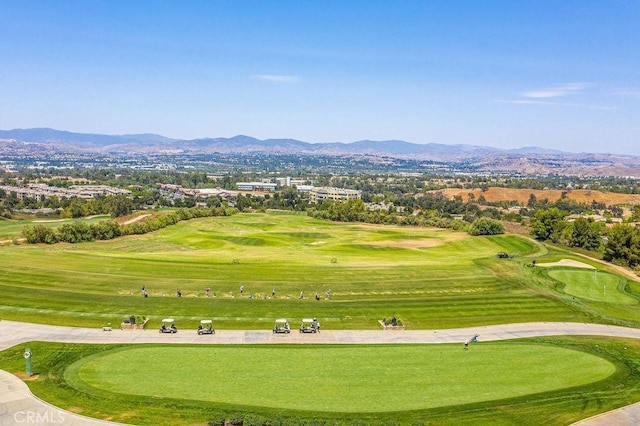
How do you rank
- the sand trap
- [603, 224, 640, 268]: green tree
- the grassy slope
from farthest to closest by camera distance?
[603, 224, 640, 268]: green tree, the sand trap, the grassy slope

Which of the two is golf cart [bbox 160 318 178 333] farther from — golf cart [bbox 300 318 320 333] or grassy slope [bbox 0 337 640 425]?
golf cart [bbox 300 318 320 333]

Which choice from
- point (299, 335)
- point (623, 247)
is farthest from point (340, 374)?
point (623, 247)

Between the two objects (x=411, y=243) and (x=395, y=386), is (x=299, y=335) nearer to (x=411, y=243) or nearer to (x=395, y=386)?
(x=395, y=386)

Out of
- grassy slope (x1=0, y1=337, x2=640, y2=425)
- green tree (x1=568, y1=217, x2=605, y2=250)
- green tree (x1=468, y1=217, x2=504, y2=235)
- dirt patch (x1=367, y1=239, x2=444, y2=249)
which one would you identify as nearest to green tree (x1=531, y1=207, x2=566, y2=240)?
green tree (x1=568, y1=217, x2=605, y2=250)

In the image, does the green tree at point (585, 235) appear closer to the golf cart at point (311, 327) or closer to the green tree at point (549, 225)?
the green tree at point (549, 225)

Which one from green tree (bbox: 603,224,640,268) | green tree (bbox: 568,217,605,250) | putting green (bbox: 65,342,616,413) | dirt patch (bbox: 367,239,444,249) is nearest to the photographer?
putting green (bbox: 65,342,616,413)
